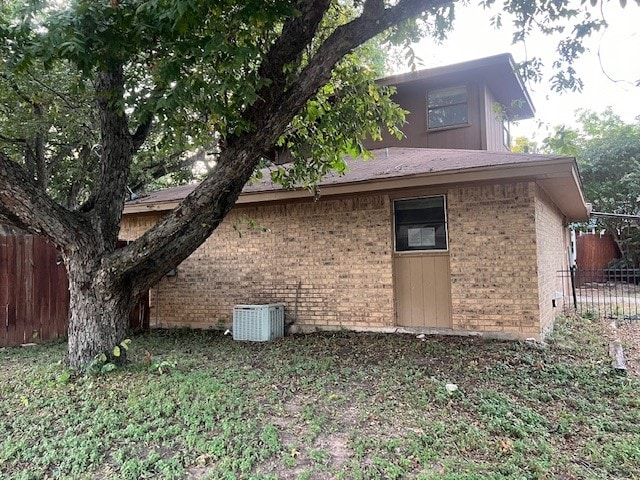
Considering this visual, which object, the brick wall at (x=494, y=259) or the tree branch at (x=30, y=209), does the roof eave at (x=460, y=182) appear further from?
the tree branch at (x=30, y=209)

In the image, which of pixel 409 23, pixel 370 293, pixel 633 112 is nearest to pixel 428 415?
pixel 370 293

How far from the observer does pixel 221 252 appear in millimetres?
8875

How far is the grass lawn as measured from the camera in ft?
10.0

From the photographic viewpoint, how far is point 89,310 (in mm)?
5082

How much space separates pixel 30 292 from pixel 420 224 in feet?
22.1

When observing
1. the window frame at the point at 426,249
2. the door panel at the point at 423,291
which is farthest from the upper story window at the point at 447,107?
the door panel at the point at 423,291

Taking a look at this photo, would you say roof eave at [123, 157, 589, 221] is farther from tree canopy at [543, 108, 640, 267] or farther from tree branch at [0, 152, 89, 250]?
tree canopy at [543, 108, 640, 267]

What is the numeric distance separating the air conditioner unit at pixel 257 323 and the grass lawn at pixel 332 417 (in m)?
1.37

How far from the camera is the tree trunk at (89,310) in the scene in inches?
199

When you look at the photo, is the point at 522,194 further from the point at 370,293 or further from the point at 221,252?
the point at 221,252

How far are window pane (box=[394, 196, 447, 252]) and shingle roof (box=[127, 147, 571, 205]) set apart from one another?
0.61m

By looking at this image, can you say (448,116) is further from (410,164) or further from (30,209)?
(30,209)

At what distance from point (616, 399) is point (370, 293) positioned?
3.89 meters

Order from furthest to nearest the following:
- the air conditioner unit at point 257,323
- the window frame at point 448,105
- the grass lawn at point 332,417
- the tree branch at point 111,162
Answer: the window frame at point 448,105 < the air conditioner unit at point 257,323 < the tree branch at point 111,162 < the grass lawn at point 332,417
